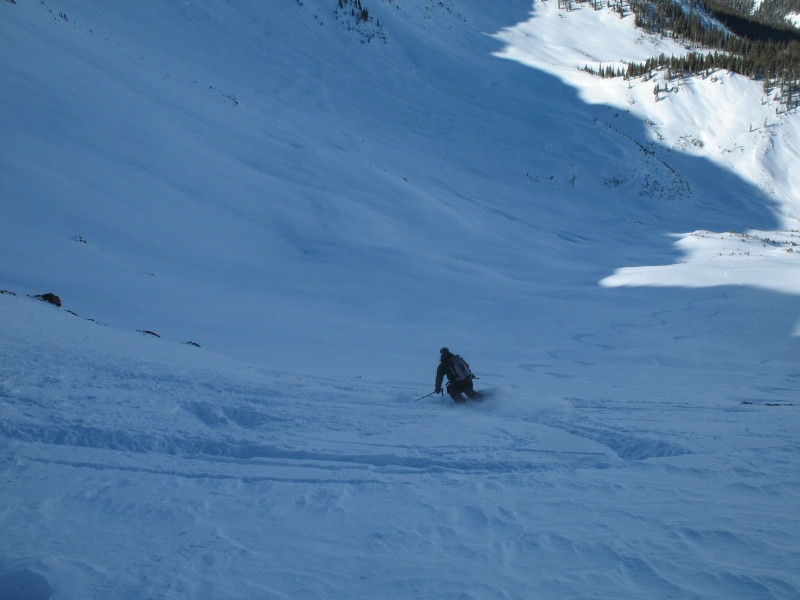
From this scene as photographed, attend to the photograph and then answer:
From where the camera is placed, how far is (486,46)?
47.2 metres

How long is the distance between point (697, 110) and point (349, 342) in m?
42.7

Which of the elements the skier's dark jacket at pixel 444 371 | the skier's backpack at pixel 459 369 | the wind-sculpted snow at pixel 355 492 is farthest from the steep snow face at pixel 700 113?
the wind-sculpted snow at pixel 355 492

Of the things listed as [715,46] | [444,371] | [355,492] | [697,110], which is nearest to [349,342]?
[444,371]

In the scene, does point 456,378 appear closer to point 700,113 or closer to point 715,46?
point 700,113

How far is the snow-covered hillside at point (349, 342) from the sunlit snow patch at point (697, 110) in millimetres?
1199

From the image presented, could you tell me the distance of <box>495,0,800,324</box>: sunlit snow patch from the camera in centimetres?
3440

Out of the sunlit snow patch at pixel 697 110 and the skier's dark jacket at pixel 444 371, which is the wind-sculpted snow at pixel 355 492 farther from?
the sunlit snow patch at pixel 697 110

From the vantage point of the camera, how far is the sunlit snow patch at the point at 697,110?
1354 inches

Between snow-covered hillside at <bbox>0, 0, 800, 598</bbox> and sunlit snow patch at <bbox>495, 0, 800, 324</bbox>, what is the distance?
3.93 ft

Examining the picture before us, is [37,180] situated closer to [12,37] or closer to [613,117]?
[12,37]

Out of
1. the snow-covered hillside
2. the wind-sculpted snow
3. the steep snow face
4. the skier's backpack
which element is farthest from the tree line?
the wind-sculpted snow

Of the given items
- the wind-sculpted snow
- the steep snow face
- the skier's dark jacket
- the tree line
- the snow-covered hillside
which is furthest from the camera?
the tree line

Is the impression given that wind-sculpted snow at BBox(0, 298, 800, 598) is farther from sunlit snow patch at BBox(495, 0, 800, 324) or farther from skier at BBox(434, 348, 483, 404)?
sunlit snow patch at BBox(495, 0, 800, 324)

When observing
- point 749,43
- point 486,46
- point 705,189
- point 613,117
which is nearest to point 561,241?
point 705,189
